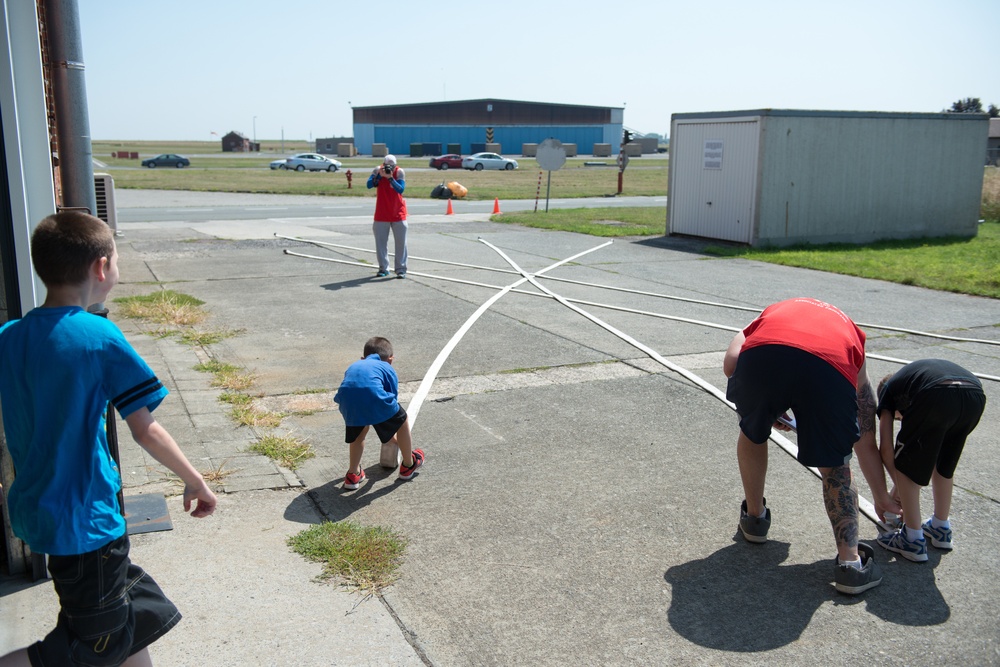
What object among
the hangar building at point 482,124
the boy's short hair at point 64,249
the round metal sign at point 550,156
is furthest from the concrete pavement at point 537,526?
the hangar building at point 482,124

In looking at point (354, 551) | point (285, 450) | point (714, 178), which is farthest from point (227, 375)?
point (714, 178)

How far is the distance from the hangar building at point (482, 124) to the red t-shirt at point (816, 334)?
318ft

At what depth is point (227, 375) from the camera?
784 cm

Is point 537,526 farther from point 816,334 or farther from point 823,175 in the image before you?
point 823,175

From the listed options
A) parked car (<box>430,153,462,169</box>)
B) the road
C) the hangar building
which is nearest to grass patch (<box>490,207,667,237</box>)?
the road

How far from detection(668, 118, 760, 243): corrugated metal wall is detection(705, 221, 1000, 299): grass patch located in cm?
92

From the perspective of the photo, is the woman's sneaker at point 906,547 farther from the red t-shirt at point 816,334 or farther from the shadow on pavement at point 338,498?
the shadow on pavement at point 338,498

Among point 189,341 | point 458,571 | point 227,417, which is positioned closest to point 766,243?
point 189,341

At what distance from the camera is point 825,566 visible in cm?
Result: 451

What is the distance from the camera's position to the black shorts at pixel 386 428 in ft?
17.5

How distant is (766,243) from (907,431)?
14427 mm

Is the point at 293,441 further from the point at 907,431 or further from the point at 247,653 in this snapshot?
the point at 907,431

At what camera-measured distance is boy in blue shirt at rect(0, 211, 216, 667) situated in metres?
2.72

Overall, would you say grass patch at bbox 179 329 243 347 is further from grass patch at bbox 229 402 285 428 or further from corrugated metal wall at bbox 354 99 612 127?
corrugated metal wall at bbox 354 99 612 127
